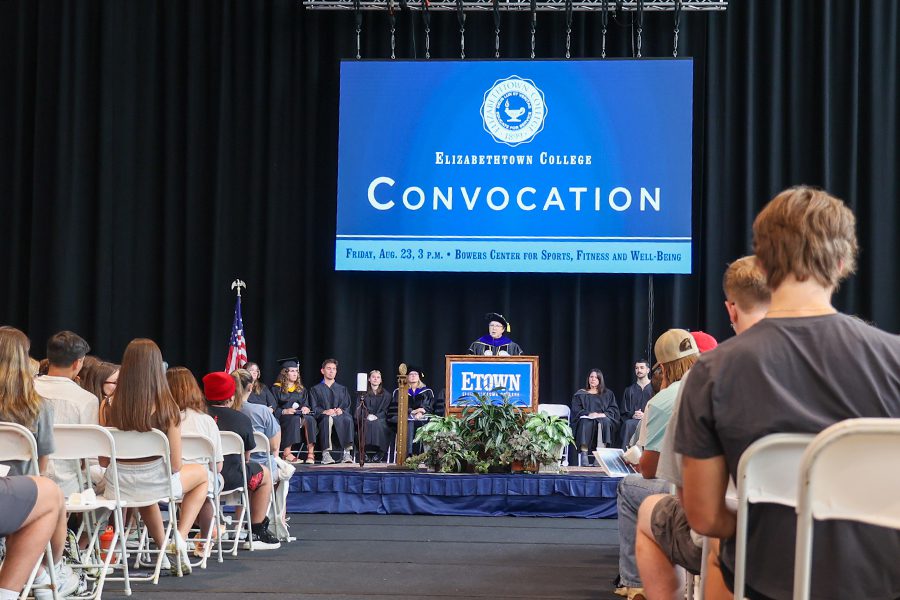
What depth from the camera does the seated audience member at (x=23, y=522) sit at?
3006 mm

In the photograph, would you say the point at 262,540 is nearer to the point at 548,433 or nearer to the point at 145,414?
the point at 145,414

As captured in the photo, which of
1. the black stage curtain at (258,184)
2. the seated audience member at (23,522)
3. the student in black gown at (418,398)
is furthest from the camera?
the black stage curtain at (258,184)

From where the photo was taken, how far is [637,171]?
35.4ft

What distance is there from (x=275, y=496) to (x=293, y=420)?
4172mm

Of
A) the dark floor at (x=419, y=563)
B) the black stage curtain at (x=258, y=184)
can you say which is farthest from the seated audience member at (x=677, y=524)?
the black stage curtain at (x=258, y=184)

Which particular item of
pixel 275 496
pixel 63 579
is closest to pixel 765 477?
pixel 63 579

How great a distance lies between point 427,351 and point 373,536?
17.7 ft

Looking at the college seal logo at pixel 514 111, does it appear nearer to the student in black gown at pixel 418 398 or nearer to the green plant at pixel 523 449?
the student in black gown at pixel 418 398

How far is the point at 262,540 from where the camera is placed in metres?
6.02

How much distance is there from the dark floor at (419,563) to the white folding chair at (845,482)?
2.81m

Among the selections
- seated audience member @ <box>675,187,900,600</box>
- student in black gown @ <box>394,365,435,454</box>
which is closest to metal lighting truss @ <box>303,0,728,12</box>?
student in black gown @ <box>394,365,435,454</box>

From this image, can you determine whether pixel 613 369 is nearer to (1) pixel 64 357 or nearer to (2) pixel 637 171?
(2) pixel 637 171

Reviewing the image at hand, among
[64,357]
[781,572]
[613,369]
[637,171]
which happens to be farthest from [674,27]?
[781,572]

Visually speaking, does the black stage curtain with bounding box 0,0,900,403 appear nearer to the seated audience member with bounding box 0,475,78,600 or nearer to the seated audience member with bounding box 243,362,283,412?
the seated audience member with bounding box 243,362,283,412
